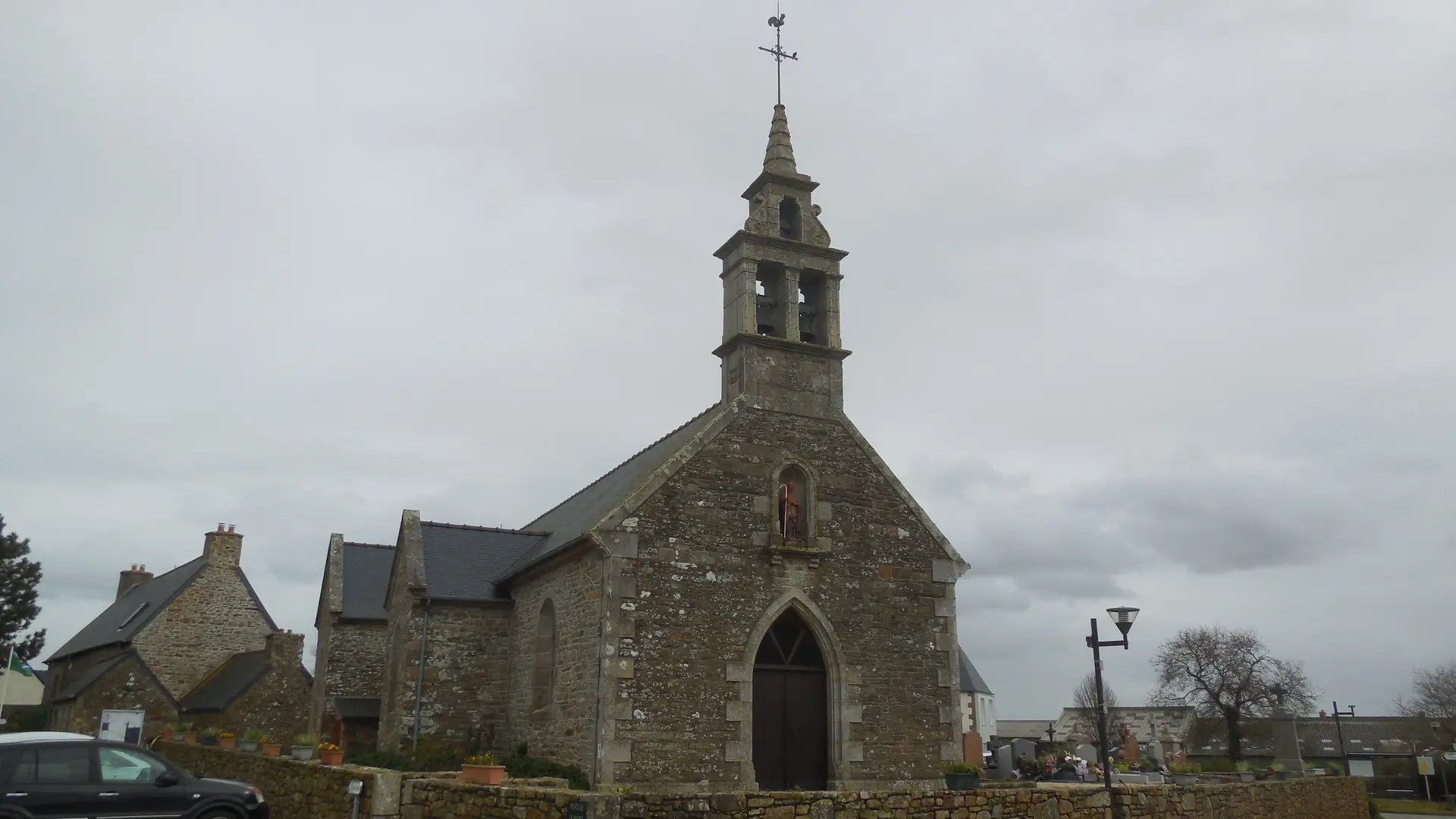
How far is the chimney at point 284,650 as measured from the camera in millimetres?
33125

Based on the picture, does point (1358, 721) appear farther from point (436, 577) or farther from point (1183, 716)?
point (436, 577)

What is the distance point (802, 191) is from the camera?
70.3 ft

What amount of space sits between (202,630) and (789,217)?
1171 inches

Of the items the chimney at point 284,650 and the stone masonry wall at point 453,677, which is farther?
the chimney at point 284,650

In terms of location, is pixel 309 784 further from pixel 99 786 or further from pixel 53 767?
pixel 53 767

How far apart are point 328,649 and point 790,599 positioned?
14577mm

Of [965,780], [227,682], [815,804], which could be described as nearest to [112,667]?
[227,682]

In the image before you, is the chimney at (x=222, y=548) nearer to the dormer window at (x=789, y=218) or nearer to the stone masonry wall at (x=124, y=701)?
the stone masonry wall at (x=124, y=701)

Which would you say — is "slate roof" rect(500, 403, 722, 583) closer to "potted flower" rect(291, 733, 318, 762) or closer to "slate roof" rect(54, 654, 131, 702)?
"potted flower" rect(291, 733, 318, 762)

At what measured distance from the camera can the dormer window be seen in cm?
2120

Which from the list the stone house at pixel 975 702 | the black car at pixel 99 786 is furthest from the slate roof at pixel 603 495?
the stone house at pixel 975 702

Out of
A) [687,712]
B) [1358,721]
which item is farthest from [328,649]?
[1358,721]

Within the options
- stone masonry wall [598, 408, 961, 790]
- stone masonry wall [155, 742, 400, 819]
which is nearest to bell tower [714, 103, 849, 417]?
stone masonry wall [598, 408, 961, 790]

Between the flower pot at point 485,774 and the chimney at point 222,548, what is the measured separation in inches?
1248
